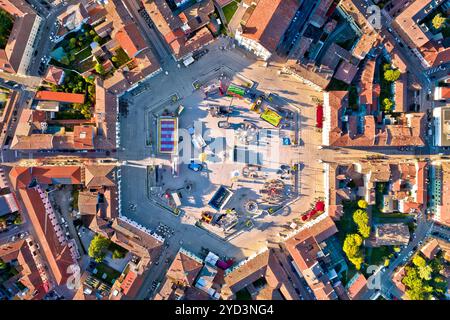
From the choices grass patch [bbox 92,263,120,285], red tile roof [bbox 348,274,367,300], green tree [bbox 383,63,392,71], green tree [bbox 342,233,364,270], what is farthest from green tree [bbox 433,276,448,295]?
grass patch [bbox 92,263,120,285]

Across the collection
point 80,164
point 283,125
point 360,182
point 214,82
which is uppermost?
point 214,82

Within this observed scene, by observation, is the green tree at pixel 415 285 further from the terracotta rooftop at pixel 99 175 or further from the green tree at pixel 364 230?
the terracotta rooftop at pixel 99 175

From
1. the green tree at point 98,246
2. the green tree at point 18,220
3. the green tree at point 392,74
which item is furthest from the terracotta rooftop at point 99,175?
the green tree at point 392,74

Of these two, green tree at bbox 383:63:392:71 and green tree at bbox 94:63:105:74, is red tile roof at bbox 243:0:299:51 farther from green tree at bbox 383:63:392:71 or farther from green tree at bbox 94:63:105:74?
green tree at bbox 94:63:105:74

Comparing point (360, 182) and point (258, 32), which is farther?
point (360, 182)

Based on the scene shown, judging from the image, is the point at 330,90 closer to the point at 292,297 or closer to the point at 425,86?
the point at 425,86

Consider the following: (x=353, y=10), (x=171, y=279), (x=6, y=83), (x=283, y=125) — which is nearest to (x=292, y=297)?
(x=171, y=279)

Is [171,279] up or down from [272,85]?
down
